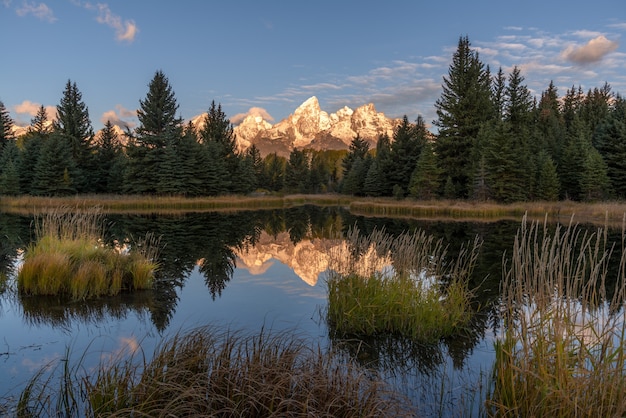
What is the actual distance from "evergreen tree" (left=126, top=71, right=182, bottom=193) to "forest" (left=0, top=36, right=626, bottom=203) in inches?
4.5

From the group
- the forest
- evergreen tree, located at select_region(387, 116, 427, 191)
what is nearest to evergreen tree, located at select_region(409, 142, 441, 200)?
the forest

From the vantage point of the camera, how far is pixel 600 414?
3461 mm

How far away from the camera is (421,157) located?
47.3 metres

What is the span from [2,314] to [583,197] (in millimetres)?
47784

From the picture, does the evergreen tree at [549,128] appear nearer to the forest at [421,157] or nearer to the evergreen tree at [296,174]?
the forest at [421,157]

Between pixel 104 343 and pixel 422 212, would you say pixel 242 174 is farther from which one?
pixel 104 343

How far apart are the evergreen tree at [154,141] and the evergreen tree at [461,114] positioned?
2976 cm

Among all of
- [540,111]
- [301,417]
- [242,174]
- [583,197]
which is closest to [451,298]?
[301,417]

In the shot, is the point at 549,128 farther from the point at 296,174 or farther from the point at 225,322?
Result: the point at 225,322

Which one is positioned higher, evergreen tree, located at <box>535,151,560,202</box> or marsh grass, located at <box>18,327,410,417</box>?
evergreen tree, located at <box>535,151,560,202</box>

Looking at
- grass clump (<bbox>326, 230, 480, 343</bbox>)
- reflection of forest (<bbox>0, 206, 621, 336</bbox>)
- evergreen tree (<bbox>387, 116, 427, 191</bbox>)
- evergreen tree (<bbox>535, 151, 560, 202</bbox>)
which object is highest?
evergreen tree (<bbox>387, 116, 427, 191</bbox>)

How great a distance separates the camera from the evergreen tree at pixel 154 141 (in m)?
47.8

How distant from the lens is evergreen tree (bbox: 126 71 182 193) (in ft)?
157

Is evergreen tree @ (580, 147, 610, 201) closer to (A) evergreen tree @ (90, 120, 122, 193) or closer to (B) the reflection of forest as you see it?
(B) the reflection of forest
